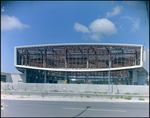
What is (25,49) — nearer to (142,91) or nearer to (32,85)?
(32,85)

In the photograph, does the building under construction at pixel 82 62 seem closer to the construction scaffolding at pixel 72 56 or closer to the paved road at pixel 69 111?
the construction scaffolding at pixel 72 56

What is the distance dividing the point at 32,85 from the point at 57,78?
14702 mm

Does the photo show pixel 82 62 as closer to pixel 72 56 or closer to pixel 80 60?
pixel 80 60

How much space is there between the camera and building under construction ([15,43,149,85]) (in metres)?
38.2

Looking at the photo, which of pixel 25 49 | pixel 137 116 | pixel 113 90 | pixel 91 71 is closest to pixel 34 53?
pixel 25 49

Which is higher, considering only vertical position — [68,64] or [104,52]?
[104,52]

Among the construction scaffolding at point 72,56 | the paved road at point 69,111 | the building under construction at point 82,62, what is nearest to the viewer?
the paved road at point 69,111

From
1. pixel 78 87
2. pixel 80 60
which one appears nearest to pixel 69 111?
pixel 78 87

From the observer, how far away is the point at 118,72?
40.7m

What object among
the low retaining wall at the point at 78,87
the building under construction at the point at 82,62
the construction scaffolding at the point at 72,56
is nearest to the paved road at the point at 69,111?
the low retaining wall at the point at 78,87

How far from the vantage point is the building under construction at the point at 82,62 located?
38.2m

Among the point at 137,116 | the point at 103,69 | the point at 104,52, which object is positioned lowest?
the point at 137,116

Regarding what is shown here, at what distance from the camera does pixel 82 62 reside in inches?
1594

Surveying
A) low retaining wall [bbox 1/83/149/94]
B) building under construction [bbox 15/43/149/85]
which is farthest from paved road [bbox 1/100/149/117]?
building under construction [bbox 15/43/149/85]
